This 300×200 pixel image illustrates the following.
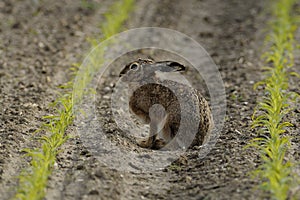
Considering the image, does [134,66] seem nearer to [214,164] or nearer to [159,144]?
[159,144]

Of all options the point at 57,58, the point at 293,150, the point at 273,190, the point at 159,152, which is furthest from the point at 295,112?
the point at 57,58

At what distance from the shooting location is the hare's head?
552 cm

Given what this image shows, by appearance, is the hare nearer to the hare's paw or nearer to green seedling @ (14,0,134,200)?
the hare's paw

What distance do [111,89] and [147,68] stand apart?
1.62 m

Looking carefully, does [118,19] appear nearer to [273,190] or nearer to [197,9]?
[197,9]

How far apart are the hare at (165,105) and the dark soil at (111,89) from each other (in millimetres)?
200

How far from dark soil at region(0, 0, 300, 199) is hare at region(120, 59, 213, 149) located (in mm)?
200

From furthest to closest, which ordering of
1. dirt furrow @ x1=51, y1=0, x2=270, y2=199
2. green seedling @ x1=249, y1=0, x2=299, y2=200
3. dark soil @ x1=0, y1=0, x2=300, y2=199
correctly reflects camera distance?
dark soil @ x1=0, y1=0, x2=300, y2=199, dirt furrow @ x1=51, y1=0, x2=270, y2=199, green seedling @ x1=249, y1=0, x2=299, y2=200

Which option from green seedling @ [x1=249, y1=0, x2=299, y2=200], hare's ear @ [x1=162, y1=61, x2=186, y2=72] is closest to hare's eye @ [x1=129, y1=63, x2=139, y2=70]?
hare's ear @ [x1=162, y1=61, x2=186, y2=72]

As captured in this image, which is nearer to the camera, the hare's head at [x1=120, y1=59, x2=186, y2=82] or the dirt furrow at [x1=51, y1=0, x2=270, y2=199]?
the dirt furrow at [x1=51, y1=0, x2=270, y2=199]

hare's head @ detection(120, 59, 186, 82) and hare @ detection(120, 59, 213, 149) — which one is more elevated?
hare's head @ detection(120, 59, 186, 82)

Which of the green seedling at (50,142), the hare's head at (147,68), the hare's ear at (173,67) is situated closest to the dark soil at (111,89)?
the green seedling at (50,142)

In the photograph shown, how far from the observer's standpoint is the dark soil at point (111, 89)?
4805 mm

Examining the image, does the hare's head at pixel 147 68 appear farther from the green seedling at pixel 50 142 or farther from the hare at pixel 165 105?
the green seedling at pixel 50 142
